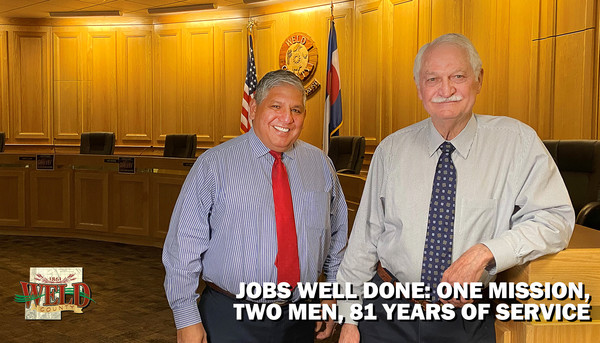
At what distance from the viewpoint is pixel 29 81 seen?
952 centimetres

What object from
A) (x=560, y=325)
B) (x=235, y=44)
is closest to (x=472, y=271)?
(x=560, y=325)

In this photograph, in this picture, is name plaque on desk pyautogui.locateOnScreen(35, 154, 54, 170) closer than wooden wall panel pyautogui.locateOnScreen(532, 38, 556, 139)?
No

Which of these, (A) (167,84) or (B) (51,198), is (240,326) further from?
(A) (167,84)

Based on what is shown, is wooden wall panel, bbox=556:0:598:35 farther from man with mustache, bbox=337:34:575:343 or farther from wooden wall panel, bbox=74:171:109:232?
wooden wall panel, bbox=74:171:109:232

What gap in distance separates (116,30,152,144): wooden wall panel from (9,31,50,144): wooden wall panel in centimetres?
129

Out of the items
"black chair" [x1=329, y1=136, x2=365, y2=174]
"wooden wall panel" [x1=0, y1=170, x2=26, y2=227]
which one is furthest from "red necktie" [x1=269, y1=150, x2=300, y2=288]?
"wooden wall panel" [x1=0, y1=170, x2=26, y2=227]

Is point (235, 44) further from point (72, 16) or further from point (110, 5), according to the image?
point (72, 16)

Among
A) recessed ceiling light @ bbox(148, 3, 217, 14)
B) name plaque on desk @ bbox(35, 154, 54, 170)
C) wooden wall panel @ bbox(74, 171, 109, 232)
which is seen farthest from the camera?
recessed ceiling light @ bbox(148, 3, 217, 14)

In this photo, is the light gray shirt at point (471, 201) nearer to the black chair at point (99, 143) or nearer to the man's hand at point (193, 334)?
the man's hand at point (193, 334)

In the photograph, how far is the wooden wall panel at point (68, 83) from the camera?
9500mm

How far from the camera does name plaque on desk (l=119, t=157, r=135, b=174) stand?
21.4 feet

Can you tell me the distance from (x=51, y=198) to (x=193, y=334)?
19.2ft

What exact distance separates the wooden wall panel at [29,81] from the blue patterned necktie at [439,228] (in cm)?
946

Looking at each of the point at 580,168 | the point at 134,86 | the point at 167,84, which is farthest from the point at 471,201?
the point at 134,86
